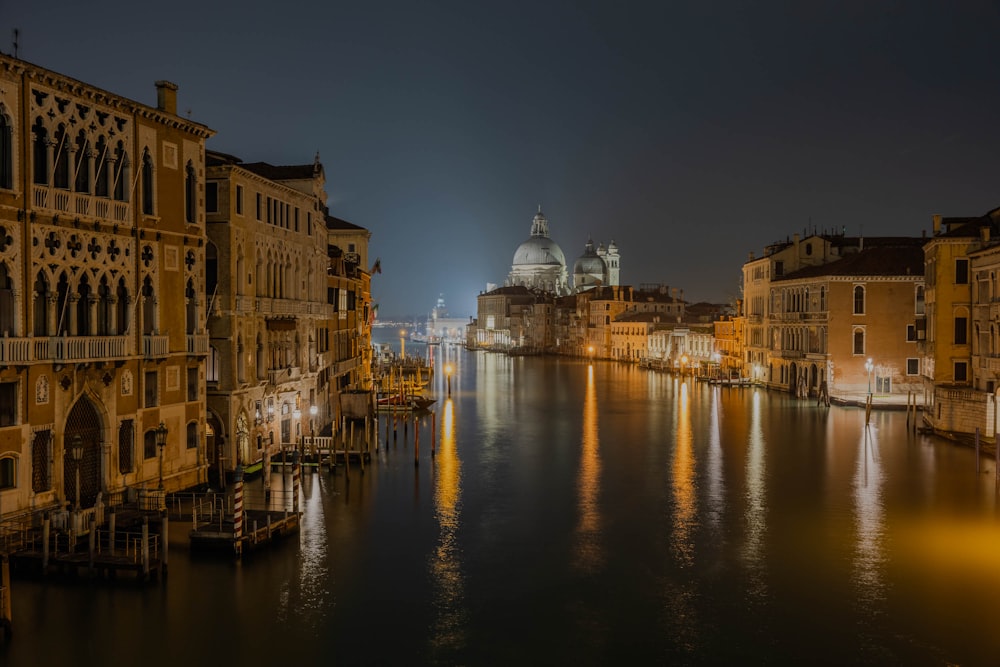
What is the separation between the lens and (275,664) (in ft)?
38.5

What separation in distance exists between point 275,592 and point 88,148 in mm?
8720

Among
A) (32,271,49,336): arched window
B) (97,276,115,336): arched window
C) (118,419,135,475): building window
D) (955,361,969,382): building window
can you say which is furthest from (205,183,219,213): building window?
(955,361,969,382): building window

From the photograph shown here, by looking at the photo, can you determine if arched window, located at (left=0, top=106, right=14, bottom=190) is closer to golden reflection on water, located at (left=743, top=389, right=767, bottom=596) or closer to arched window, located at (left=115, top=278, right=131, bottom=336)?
arched window, located at (left=115, top=278, right=131, bottom=336)

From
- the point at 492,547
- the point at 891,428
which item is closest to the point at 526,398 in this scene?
the point at 891,428

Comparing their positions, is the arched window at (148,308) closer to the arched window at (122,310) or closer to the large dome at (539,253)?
the arched window at (122,310)

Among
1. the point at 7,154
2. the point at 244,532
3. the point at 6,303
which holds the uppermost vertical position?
the point at 7,154

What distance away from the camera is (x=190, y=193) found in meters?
19.8

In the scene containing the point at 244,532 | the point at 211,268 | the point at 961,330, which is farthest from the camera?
the point at 961,330

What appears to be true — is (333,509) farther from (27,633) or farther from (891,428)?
(891,428)

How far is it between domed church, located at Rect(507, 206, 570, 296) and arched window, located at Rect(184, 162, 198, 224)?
423 ft

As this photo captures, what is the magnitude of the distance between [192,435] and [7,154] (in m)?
7.16

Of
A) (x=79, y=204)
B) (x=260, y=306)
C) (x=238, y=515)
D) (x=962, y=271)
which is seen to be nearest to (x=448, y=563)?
(x=238, y=515)

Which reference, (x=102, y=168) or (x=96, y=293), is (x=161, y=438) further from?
(x=102, y=168)

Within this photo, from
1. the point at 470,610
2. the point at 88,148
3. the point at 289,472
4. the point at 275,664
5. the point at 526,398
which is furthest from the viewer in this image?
the point at 526,398
